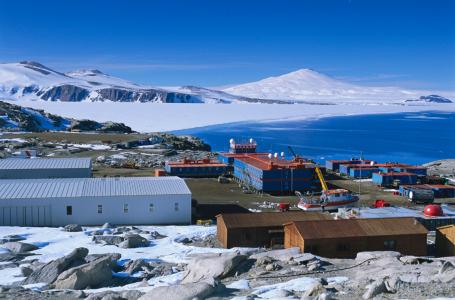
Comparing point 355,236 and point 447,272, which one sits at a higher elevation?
point 447,272

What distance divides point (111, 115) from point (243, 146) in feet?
292

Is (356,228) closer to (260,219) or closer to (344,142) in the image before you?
(260,219)

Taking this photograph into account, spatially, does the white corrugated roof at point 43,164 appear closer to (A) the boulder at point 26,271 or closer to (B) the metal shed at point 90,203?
(B) the metal shed at point 90,203

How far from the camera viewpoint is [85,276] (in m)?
14.3

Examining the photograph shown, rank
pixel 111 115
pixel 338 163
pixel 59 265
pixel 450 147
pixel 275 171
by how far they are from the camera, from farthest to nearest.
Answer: pixel 111 115
pixel 450 147
pixel 338 163
pixel 275 171
pixel 59 265

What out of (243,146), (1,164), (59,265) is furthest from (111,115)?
(59,265)

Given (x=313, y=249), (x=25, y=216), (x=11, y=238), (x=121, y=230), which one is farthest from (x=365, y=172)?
(x=11, y=238)

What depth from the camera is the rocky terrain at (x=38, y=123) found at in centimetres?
7800

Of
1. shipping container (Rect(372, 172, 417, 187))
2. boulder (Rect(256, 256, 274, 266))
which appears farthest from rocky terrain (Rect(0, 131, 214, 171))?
boulder (Rect(256, 256, 274, 266))

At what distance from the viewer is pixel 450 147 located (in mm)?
89188

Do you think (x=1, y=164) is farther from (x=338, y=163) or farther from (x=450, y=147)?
(x=450, y=147)

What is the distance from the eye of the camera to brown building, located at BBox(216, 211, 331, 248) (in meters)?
20.1

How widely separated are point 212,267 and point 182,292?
2.94 m

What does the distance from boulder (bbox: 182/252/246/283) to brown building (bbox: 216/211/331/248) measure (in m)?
4.79
